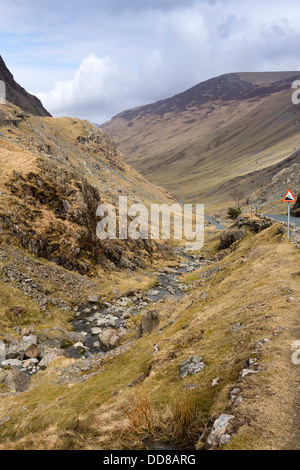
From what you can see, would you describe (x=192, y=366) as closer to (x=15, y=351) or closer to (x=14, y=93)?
(x=15, y=351)

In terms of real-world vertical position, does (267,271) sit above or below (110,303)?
above

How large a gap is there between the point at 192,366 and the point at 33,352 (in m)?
22.1

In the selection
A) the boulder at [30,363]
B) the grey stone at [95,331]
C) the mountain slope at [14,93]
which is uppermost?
the mountain slope at [14,93]

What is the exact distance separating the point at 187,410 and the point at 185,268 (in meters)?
63.4

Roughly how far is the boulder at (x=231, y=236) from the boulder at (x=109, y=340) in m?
47.2

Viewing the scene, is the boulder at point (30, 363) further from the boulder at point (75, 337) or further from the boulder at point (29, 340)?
the boulder at point (75, 337)

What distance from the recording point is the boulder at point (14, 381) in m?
23.7

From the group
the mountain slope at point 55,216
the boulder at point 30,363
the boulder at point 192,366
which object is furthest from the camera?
the mountain slope at point 55,216

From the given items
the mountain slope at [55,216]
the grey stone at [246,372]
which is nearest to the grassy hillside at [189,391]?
the grey stone at [246,372]

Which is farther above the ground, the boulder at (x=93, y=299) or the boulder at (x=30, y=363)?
the boulder at (x=93, y=299)

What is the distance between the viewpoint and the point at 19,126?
107188 mm

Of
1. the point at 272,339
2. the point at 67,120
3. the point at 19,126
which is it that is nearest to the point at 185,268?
the point at 272,339
